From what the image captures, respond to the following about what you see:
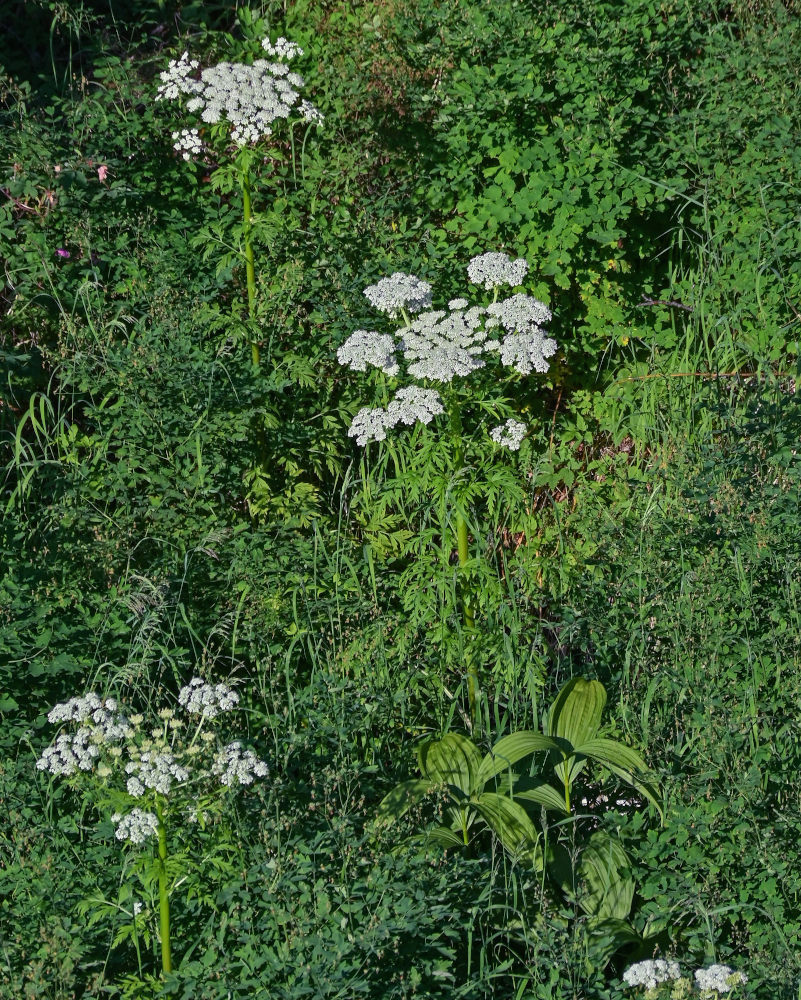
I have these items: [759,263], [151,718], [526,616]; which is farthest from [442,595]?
[759,263]

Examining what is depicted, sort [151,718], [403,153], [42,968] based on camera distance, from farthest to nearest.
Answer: [403,153] < [151,718] < [42,968]

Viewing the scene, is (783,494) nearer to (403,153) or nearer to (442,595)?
(442,595)

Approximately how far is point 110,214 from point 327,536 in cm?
169

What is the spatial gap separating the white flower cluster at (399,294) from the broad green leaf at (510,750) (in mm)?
1526

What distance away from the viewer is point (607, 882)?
10.8ft

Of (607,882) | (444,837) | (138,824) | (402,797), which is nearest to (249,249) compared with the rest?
(402,797)

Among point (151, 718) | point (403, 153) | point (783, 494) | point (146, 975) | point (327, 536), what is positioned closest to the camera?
point (146, 975)

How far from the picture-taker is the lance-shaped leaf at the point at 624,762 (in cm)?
342

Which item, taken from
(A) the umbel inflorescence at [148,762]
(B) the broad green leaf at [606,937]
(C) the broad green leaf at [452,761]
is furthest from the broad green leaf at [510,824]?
(A) the umbel inflorescence at [148,762]

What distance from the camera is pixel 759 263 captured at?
198 inches

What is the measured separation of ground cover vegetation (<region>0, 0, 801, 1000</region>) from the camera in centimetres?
296

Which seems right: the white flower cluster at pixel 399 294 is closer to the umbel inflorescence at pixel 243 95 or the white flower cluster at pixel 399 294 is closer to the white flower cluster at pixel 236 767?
the umbel inflorescence at pixel 243 95

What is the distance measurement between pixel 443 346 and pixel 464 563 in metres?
0.72

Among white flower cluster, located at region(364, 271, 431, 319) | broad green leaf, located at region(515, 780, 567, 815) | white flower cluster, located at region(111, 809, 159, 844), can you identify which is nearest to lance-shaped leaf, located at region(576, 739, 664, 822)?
broad green leaf, located at region(515, 780, 567, 815)
